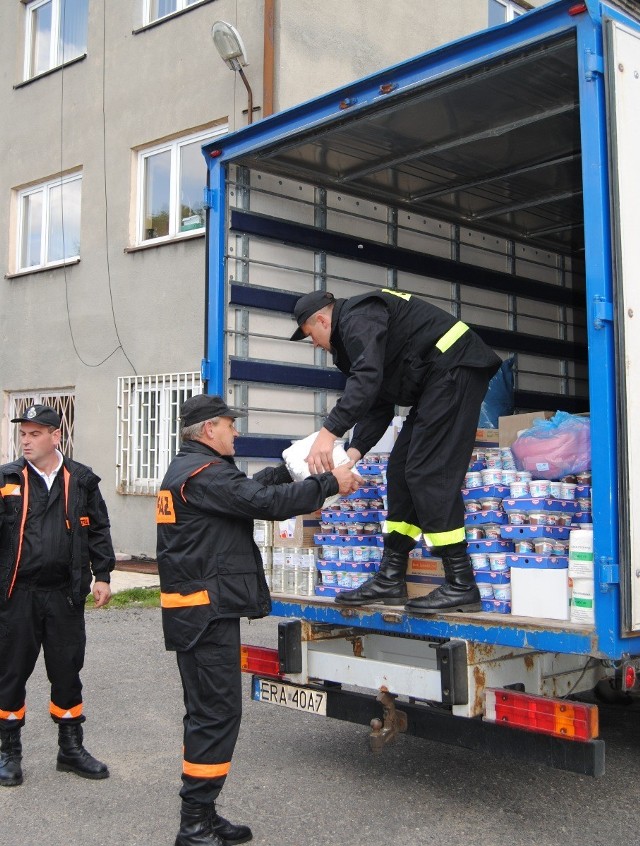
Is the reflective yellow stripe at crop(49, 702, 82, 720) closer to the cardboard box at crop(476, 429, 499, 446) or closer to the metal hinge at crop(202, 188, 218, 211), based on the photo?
the cardboard box at crop(476, 429, 499, 446)

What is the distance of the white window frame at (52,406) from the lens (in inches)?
491

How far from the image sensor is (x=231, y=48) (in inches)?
386

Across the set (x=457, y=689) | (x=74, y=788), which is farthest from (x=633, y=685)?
(x=74, y=788)

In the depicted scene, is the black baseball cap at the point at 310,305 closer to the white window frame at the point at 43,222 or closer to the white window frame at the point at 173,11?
the white window frame at the point at 173,11

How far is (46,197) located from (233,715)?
11.0 m

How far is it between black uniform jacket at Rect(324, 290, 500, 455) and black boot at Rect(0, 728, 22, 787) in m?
2.18

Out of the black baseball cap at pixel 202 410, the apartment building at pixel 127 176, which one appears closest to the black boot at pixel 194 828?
the black baseball cap at pixel 202 410

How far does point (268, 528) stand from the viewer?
5027 millimetres

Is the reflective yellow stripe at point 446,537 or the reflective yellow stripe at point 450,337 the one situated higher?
the reflective yellow stripe at point 450,337

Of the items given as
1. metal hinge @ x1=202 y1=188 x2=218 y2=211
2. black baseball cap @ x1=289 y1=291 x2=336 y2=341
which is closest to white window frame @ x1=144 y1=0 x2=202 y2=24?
metal hinge @ x1=202 y1=188 x2=218 y2=211

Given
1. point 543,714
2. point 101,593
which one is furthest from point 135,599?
point 543,714

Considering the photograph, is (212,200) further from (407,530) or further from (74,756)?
(74,756)

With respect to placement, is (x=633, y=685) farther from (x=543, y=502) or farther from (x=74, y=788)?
(x=74, y=788)

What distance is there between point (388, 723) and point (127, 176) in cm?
928
